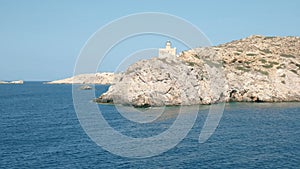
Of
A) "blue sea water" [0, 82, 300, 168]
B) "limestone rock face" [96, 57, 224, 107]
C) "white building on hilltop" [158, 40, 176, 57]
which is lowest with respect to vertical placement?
"blue sea water" [0, 82, 300, 168]

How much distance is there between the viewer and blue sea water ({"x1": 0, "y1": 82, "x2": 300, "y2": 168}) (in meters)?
50.2

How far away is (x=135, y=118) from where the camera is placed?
93500 mm

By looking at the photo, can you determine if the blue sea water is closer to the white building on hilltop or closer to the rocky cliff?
the rocky cliff

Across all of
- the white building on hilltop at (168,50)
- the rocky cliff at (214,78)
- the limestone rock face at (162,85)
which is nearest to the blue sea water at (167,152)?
the limestone rock face at (162,85)

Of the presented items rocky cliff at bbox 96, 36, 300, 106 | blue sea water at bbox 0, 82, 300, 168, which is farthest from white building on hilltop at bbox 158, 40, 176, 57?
blue sea water at bbox 0, 82, 300, 168

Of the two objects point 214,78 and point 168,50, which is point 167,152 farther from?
point 168,50

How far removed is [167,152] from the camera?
56750 mm

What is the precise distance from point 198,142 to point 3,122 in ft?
175

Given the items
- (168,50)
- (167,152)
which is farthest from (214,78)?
(167,152)

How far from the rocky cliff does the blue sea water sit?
27.5 m

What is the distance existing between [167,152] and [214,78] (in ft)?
275

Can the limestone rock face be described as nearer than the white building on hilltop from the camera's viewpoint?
Yes

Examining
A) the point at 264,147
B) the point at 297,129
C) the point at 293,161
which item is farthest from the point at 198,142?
the point at 297,129

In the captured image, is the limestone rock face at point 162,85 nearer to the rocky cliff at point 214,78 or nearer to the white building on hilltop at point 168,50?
the rocky cliff at point 214,78
